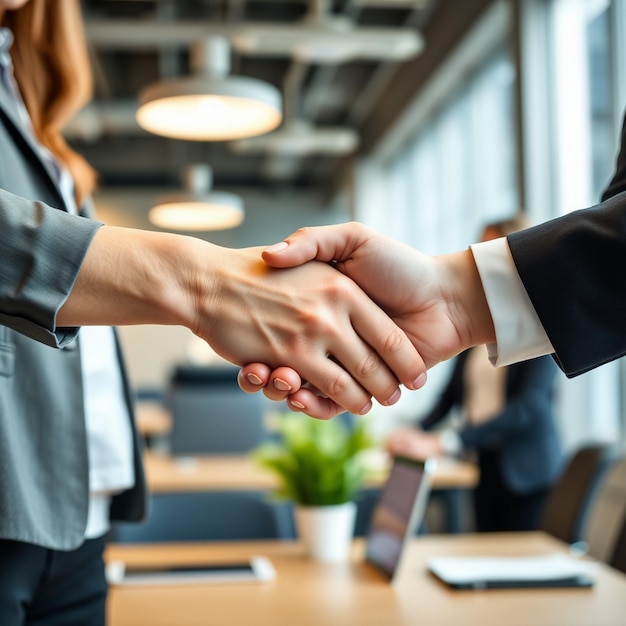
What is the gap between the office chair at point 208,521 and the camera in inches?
101

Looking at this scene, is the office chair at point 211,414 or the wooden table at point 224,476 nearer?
the wooden table at point 224,476

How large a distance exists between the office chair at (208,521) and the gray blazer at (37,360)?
145 cm

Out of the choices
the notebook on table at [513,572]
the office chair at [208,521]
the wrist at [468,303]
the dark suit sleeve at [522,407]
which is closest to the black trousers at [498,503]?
the dark suit sleeve at [522,407]

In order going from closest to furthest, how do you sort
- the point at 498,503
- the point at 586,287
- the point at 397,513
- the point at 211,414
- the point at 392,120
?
1. the point at 586,287
2. the point at 397,513
3. the point at 498,503
4. the point at 211,414
5. the point at 392,120

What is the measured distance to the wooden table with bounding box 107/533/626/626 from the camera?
1530mm

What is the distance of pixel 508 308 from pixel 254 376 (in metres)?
0.39

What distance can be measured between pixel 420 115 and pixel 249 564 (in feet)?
21.2

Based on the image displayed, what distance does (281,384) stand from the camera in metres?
1.22

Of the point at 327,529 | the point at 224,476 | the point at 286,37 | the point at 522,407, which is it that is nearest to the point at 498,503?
the point at 522,407

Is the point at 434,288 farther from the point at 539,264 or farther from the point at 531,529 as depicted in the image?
the point at 531,529

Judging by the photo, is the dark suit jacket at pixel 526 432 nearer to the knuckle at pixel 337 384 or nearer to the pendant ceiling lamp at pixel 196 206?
the knuckle at pixel 337 384

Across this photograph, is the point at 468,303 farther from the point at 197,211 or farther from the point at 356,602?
the point at 197,211

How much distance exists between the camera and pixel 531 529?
358cm

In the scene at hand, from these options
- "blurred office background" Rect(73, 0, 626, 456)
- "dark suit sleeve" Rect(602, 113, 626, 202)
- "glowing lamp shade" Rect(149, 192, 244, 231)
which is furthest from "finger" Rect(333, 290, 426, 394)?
"glowing lamp shade" Rect(149, 192, 244, 231)
